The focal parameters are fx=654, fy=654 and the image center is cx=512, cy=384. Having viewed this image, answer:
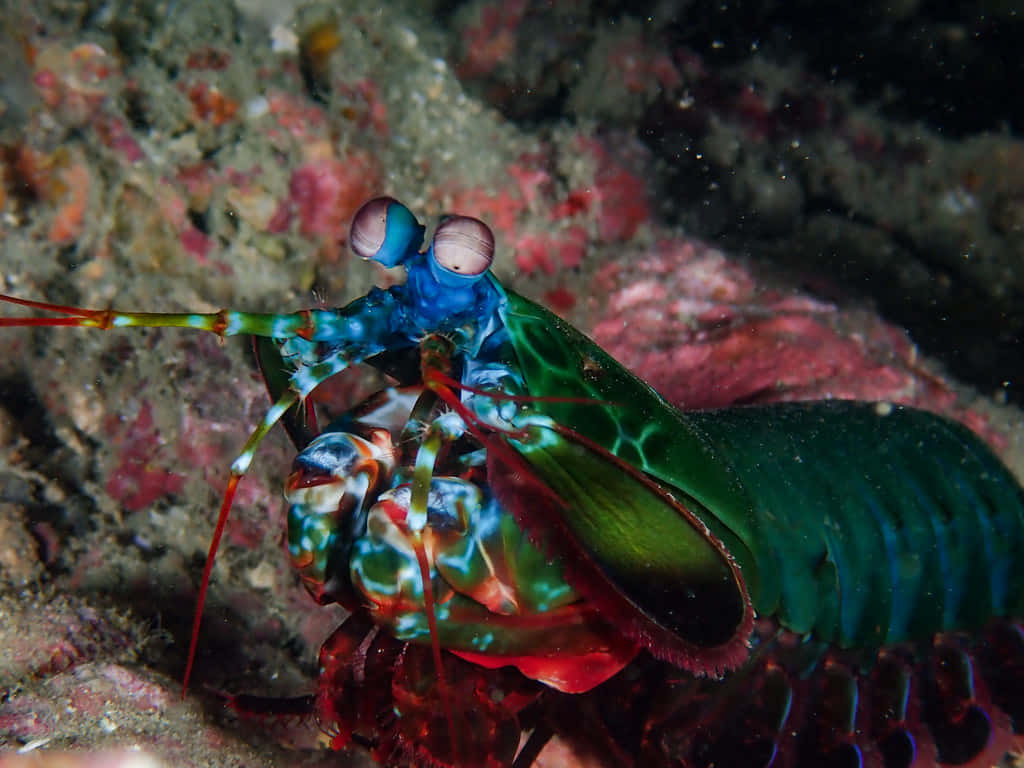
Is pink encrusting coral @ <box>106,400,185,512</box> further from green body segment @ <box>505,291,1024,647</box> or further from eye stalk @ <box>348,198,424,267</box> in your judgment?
green body segment @ <box>505,291,1024,647</box>

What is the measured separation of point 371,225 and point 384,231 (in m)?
0.04

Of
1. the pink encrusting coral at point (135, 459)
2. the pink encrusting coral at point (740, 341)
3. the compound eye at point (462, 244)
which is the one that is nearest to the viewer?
the compound eye at point (462, 244)

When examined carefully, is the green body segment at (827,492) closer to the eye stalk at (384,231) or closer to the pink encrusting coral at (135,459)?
the eye stalk at (384,231)

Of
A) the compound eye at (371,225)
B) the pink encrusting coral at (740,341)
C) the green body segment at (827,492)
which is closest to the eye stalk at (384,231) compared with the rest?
the compound eye at (371,225)

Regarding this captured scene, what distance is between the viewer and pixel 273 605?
3.30m

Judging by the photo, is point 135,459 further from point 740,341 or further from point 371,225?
point 740,341

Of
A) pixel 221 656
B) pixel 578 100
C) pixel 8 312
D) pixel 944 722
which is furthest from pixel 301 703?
pixel 578 100

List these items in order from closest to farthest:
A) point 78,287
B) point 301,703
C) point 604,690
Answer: point 301,703
point 604,690
point 78,287

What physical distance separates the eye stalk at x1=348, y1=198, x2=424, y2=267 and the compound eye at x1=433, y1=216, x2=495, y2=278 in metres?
0.26

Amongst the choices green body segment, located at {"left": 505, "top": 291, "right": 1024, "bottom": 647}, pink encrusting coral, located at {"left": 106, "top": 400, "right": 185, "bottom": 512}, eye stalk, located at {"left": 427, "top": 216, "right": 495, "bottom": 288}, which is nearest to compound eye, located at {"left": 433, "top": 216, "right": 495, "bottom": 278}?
eye stalk, located at {"left": 427, "top": 216, "right": 495, "bottom": 288}

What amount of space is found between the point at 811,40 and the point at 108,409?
4843mm

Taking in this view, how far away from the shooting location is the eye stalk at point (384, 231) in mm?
1837

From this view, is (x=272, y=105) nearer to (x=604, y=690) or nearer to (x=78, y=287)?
(x=78, y=287)

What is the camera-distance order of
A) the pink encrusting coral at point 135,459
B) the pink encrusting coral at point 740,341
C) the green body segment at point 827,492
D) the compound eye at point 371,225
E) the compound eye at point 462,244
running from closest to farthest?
the compound eye at point 462,244 → the compound eye at point 371,225 → the green body segment at point 827,492 → the pink encrusting coral at point 135,459 → the pink encrusting coral at point 740,341
